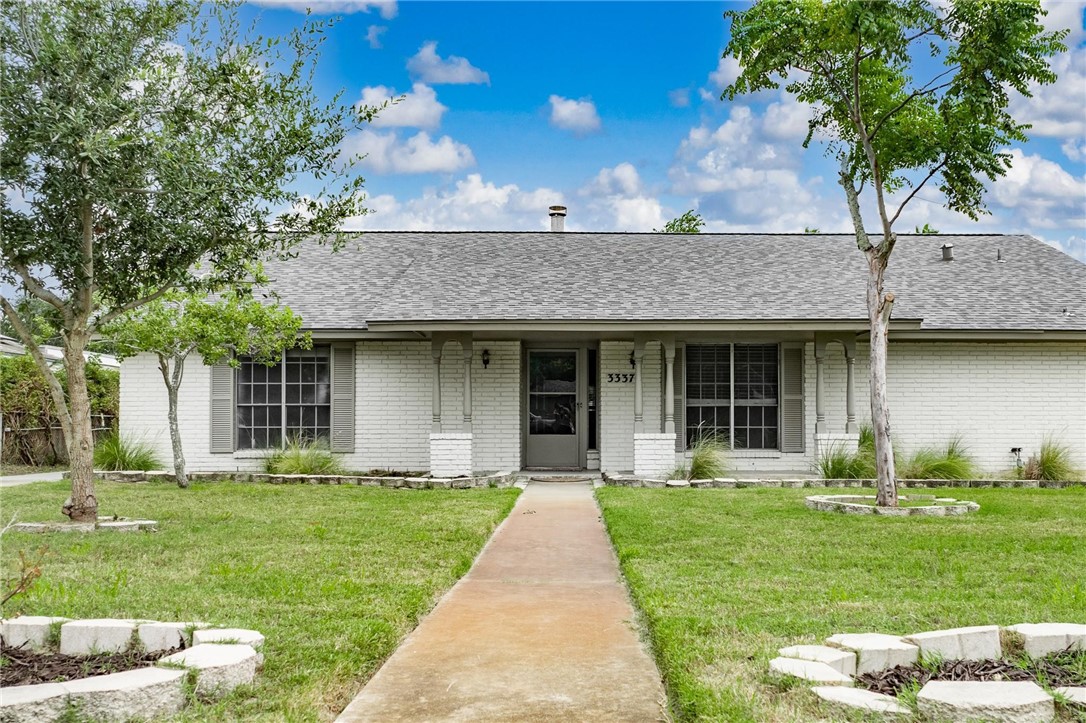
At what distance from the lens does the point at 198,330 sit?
44.3 ft

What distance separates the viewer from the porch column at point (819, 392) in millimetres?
15812

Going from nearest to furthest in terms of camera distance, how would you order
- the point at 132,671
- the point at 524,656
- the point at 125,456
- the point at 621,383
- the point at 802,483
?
the point at 132,671
the point at 524,656
the point at 802,483
the point at 125,456
the point at 621,383

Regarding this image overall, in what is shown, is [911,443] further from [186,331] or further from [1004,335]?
[186,331]

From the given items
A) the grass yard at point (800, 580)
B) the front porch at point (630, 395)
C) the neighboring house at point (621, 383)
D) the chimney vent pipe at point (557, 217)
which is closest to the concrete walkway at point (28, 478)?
the neighboring house at point (621, 383)

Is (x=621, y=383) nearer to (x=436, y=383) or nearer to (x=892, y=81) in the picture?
(x=436, y=383)

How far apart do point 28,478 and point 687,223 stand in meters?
25.3

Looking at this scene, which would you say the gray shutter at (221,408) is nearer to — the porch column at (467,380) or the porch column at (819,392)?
the porch column at (467,380)

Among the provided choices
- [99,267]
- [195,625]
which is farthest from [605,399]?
[195,625]

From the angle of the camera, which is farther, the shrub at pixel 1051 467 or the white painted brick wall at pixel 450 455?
the shrub at pixel 1051 467

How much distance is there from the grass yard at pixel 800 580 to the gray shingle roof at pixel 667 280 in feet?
16.9

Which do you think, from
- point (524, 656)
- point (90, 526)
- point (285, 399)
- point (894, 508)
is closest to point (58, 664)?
point (524, 656)

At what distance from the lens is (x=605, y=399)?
16.6m

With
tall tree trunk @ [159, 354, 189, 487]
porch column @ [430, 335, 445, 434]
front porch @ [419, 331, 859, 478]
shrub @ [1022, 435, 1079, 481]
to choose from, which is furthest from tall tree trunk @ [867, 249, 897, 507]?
tall tree trunk @ [159, 354, 189, 487]

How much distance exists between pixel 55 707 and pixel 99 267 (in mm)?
6806
